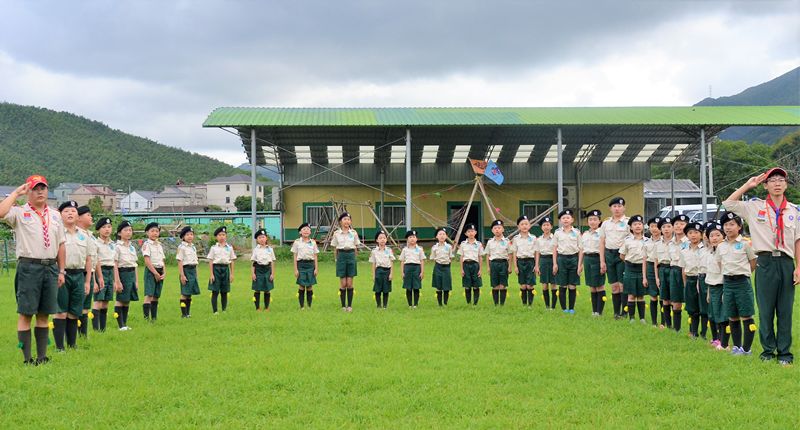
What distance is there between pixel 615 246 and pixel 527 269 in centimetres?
184

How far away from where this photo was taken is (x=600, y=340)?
8172 millimetres

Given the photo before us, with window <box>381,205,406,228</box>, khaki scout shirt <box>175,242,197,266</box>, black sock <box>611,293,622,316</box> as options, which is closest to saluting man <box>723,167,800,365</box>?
black sock <box>611,293,622,316</box>

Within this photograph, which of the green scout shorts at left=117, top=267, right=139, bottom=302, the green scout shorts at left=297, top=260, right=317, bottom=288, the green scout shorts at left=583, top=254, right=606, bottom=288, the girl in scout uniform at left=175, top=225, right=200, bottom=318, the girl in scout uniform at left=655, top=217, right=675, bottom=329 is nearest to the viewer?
the girl in scout uniform at left=655, top=217, right=675, bottom=329

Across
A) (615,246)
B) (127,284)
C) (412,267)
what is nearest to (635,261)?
(615,246)

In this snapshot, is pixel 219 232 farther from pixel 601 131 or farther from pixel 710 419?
pixel 601 131

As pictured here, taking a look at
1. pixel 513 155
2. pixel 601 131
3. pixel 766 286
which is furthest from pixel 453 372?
pixel 513 155

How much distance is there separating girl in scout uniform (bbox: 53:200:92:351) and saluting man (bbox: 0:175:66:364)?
0.63m

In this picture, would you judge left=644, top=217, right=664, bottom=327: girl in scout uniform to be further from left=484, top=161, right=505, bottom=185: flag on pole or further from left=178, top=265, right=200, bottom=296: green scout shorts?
left=484, top=161, right=505, bottom=185: flag on pole

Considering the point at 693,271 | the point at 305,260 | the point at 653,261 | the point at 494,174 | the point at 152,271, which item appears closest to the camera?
the point at 693,271

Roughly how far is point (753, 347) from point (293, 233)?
853 inches

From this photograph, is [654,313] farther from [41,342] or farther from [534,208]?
[534,208]

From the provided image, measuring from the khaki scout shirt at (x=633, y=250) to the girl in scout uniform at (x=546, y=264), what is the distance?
1.69m

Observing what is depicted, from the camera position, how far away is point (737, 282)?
7.21m

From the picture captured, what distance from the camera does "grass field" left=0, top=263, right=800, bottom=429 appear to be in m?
5.08
